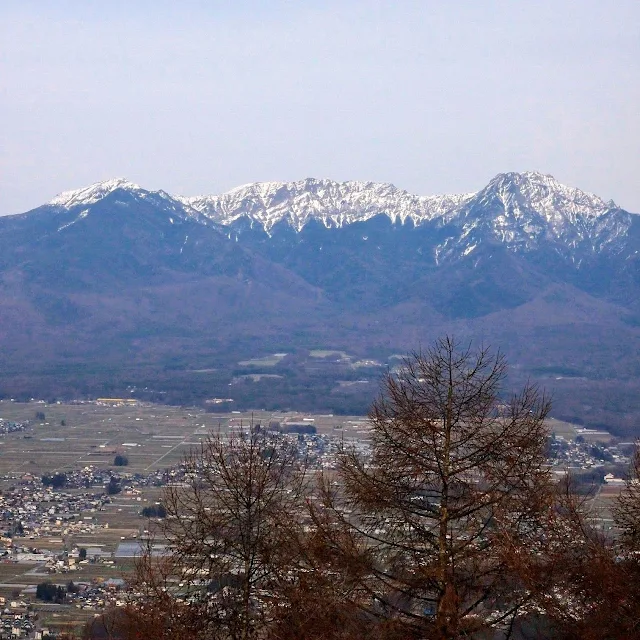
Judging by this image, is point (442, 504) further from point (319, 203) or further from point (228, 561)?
point (319, 203)

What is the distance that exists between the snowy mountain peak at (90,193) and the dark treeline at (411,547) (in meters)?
112

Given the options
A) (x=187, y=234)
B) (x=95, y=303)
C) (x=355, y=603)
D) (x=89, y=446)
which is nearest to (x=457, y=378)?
(x=355, y=603)

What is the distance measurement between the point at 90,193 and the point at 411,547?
11952cm

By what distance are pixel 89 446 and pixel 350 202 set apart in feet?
331

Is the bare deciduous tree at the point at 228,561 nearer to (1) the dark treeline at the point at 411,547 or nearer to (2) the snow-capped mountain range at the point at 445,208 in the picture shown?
(1) the dark treeline at the point at 411,547

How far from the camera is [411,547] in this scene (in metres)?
7.21

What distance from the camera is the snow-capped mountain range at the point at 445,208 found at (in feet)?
387

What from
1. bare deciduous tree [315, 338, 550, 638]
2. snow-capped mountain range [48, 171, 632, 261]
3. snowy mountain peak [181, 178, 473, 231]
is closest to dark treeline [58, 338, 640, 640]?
bare deciduous tree [315, 338, 550, 638]

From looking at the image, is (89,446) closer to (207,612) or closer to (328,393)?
(328,393)

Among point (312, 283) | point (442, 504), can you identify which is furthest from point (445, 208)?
point (442, 504)

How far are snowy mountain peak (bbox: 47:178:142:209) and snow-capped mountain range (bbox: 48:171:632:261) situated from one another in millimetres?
112

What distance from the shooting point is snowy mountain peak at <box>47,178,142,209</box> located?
118312 millimetres

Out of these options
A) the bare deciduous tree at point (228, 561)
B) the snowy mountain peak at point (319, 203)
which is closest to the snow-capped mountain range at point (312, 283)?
the snowy mountain peak at point (319, 203)

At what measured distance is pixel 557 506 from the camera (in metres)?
7.87
